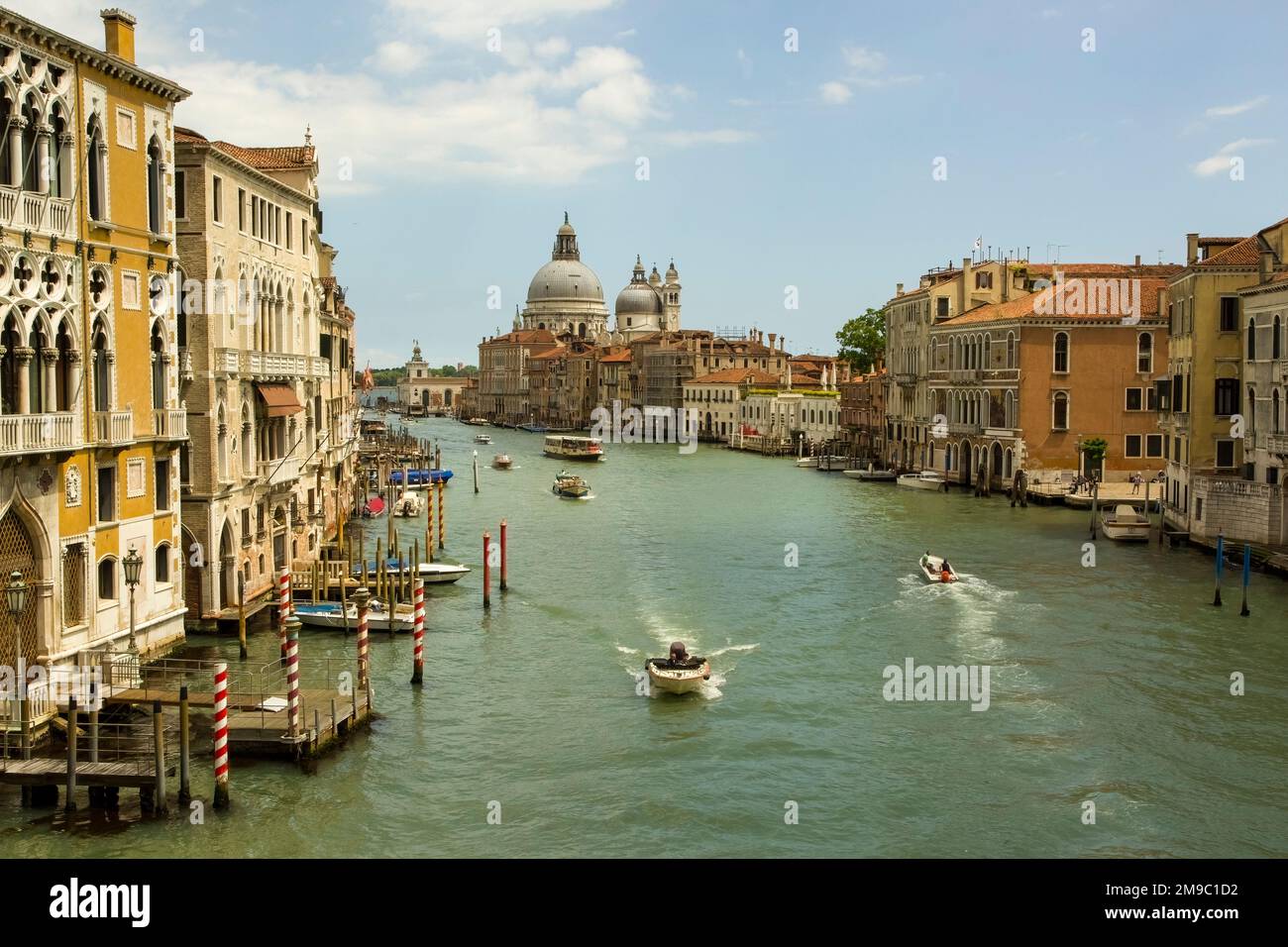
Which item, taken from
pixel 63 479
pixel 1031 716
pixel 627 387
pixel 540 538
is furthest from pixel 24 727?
pixel 627 387

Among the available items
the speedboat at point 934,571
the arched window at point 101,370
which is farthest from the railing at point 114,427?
the speedboat at point 934,571

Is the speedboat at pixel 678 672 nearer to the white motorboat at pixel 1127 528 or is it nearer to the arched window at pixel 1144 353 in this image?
the white motorboat at pixel 1127 528

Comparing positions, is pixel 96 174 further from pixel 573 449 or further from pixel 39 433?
pixel 573 449

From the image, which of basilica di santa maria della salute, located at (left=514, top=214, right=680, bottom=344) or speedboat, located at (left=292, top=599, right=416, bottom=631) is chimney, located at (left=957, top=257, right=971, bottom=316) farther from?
basilica di santa maria della salute, located at (left=514, top=214, right=680, bottom=344)

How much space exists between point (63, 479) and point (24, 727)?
8.18 ft

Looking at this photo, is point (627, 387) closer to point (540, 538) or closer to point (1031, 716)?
point (540, 538)

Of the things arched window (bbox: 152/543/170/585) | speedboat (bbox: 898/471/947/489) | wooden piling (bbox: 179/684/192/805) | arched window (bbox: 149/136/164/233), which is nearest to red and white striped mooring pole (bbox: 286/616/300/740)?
wooden piling (bbox: 179/684/192/805)

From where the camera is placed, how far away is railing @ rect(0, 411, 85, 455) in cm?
1169

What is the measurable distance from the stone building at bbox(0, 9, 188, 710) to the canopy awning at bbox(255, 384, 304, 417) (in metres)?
4.06

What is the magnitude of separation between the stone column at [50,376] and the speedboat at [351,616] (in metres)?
7.19

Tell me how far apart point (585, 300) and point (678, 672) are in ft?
393

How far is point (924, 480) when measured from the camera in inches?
1750

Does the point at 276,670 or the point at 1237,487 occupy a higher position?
the point at 1237,487

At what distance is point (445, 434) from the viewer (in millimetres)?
98188
